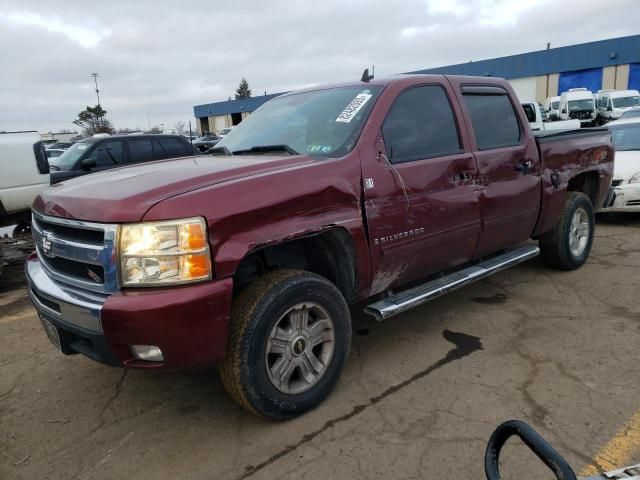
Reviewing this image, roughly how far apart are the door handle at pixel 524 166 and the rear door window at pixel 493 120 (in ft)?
0.58

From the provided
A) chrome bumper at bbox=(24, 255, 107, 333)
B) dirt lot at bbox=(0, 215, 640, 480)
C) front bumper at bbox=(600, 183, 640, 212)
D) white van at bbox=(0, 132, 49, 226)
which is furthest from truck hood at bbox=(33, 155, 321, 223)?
front bumper at bbox=(600, 183, 640, 212)

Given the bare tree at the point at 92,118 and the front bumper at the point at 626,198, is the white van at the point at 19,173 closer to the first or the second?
Answer: the front bumper at the point at 626,198

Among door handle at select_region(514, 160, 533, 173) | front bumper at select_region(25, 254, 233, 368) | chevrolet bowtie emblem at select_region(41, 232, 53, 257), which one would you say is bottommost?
front bumper at select_region(25, 254, 233, 368)

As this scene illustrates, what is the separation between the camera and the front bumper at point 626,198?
7.30m

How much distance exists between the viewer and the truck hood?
2434mm

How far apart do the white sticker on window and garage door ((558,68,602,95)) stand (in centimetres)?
3949

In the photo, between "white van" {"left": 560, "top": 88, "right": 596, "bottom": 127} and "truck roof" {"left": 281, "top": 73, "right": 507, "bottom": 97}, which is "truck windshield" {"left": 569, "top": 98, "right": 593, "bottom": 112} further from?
"truck roof" {"left": 281, "top": 73, "right": 507, "bottom": 97}

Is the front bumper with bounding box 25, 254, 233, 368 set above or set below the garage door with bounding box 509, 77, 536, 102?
below

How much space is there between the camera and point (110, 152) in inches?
394

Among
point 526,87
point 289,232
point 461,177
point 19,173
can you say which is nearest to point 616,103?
point 526,87

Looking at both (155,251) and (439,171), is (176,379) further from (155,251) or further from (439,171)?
(439,171)

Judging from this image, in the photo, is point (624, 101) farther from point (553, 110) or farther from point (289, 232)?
point (289, 232)

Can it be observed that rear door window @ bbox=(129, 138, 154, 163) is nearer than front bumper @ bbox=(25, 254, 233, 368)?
No

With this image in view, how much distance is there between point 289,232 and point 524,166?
8.38 ft
